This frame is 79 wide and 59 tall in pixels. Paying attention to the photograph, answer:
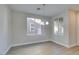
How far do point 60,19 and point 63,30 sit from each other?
0.29 meters

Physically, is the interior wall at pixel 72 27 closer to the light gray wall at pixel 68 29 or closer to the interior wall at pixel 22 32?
the light gray wall at pixel 68 29

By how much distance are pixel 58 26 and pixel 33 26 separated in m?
0.65

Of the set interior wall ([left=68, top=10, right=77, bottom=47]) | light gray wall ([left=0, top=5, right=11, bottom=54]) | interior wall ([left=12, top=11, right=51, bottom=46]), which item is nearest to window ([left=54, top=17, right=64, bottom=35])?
interior wall ([left=12, top=11, right=51, bottom=46])

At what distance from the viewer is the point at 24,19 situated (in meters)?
2.03

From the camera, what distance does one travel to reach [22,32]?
6.99 feet

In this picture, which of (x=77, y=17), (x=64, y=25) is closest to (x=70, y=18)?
(x=77, y=17)

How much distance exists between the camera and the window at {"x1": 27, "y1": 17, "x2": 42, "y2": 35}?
185 centimetres

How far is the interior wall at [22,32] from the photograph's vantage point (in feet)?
6.53

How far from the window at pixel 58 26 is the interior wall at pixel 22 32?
0.19 metres

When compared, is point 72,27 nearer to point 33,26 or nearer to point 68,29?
point 68,29

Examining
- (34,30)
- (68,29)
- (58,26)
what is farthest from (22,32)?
(68,29)

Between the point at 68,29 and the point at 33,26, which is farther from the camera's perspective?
the point at 68,29

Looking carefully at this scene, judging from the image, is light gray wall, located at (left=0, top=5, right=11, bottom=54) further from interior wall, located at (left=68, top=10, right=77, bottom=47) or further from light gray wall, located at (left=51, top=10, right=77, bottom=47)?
interior wall, located at (left=68, top=10, right=77, bottom=47)

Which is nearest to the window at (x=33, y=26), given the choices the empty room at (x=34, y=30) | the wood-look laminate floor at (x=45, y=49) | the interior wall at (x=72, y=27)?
the empty room at (x=34, y=30)
